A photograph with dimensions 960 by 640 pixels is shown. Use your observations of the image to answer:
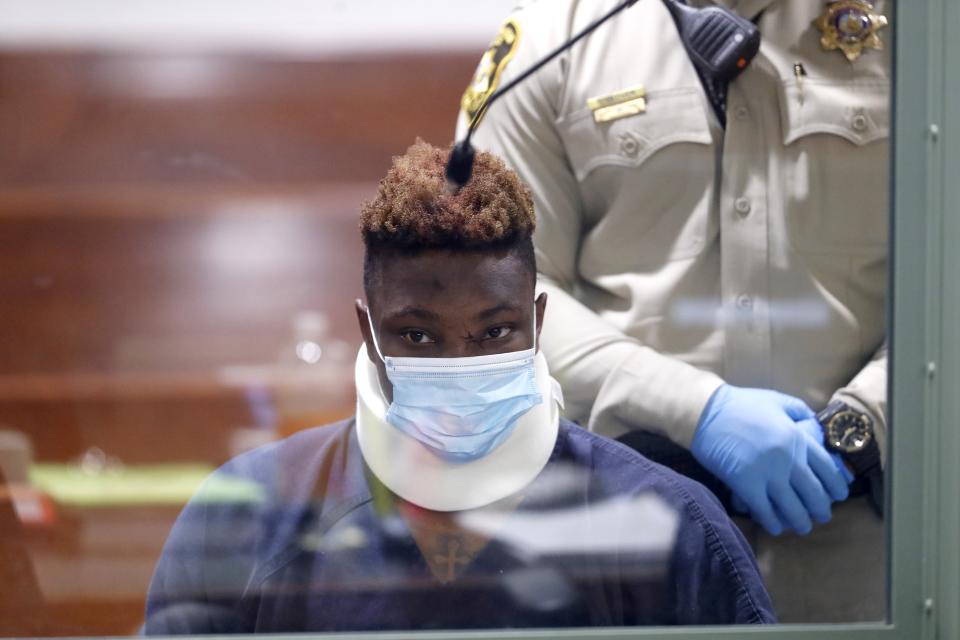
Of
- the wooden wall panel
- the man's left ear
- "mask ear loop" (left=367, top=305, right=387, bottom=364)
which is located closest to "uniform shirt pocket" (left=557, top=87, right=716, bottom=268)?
the man's left ear

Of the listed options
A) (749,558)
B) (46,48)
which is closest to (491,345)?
(749,558)

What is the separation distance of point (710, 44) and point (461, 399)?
68 centimetres

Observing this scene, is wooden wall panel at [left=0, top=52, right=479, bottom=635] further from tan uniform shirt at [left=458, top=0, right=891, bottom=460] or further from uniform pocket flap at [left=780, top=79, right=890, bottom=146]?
uniform pocket flap at [left=780, top=79, right=890, bottom=146]

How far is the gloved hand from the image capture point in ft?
5.14

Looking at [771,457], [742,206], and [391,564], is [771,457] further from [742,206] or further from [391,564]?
[391,564]

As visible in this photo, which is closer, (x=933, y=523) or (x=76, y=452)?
(x=933, y=523)

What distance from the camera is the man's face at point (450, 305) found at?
1514mm

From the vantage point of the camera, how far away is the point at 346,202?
158 centimetres

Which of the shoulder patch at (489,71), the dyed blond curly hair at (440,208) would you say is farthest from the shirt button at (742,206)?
the shoulder patch at (489,71)

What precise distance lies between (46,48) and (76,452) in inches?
25.1

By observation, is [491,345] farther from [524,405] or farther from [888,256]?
[888,256]

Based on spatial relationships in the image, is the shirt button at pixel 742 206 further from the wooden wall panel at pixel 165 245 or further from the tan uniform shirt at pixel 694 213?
the wooden wall panel at pixel 165 245

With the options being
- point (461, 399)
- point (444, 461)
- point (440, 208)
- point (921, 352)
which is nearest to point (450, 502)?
point (444, 461)

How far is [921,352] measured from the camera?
149cm
